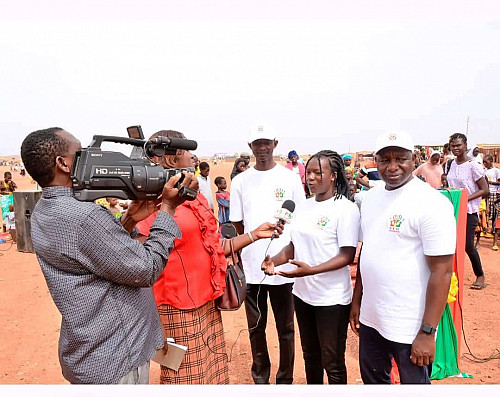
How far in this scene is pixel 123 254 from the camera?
1.49m

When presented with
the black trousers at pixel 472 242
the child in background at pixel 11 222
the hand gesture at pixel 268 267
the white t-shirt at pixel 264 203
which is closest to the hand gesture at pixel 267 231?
the hand gesture at pixel 268 267

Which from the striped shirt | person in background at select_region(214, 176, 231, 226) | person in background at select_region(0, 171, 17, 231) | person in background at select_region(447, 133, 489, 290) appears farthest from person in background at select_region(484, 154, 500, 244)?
person in background at select_region(0, 171, 17, 231)

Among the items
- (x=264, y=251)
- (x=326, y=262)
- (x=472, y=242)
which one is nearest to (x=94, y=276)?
(x=326, y=262)

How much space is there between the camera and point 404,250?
201cm

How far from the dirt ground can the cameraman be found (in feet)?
7.18

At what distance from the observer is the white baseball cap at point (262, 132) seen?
3.15 m

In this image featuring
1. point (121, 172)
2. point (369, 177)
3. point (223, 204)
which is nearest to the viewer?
point (121, 172)

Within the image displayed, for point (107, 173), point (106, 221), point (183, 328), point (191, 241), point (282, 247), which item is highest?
point (107, 173)

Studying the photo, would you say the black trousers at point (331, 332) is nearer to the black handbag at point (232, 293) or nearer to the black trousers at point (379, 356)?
the black trousers at point (379, 356)

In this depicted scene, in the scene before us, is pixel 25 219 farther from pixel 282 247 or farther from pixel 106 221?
pixel 106 221

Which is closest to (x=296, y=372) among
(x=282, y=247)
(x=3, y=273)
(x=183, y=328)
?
(x=282, y=247)

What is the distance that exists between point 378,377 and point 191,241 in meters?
1.36

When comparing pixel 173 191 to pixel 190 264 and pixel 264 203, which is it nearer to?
pixel 190 264

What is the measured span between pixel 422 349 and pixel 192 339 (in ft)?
4.10
